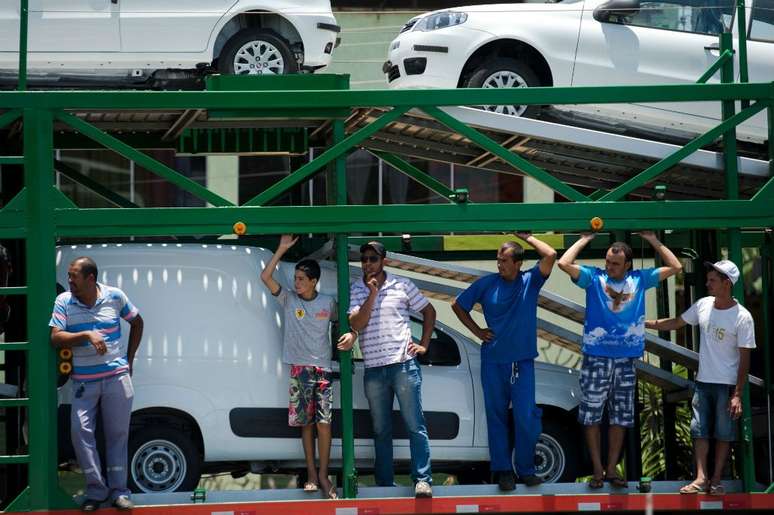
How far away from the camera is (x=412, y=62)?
1096 cm

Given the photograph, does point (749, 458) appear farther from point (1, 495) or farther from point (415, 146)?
point (1, 495)

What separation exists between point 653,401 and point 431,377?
8.97 ft

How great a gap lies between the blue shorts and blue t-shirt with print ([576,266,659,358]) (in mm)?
556

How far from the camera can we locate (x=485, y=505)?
8.79m

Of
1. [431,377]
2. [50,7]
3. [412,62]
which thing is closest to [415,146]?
[412,62]

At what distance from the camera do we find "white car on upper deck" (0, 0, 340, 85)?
427 inches

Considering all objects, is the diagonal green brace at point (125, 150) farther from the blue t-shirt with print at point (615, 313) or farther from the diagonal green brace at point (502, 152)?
the blue t-shirt with print at point (615, 313)

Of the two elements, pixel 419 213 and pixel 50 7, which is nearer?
pixel 419 213

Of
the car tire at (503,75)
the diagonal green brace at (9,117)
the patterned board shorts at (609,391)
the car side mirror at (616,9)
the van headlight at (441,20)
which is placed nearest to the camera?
the diagonal green brace at (9,117)

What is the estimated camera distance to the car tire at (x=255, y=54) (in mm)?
11188

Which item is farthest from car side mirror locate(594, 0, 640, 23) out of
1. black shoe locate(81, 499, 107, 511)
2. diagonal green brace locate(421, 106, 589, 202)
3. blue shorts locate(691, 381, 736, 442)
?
black shoe locate(81, 499, 107, 511)

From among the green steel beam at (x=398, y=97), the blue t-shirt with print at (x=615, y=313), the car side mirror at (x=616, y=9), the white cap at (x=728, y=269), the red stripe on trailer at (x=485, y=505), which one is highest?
the car side mirror at (x=616, y=9)

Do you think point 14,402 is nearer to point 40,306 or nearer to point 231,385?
point 40,306

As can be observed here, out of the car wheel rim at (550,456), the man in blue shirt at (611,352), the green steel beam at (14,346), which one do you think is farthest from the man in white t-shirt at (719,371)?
the green steel beam at (14,346)
